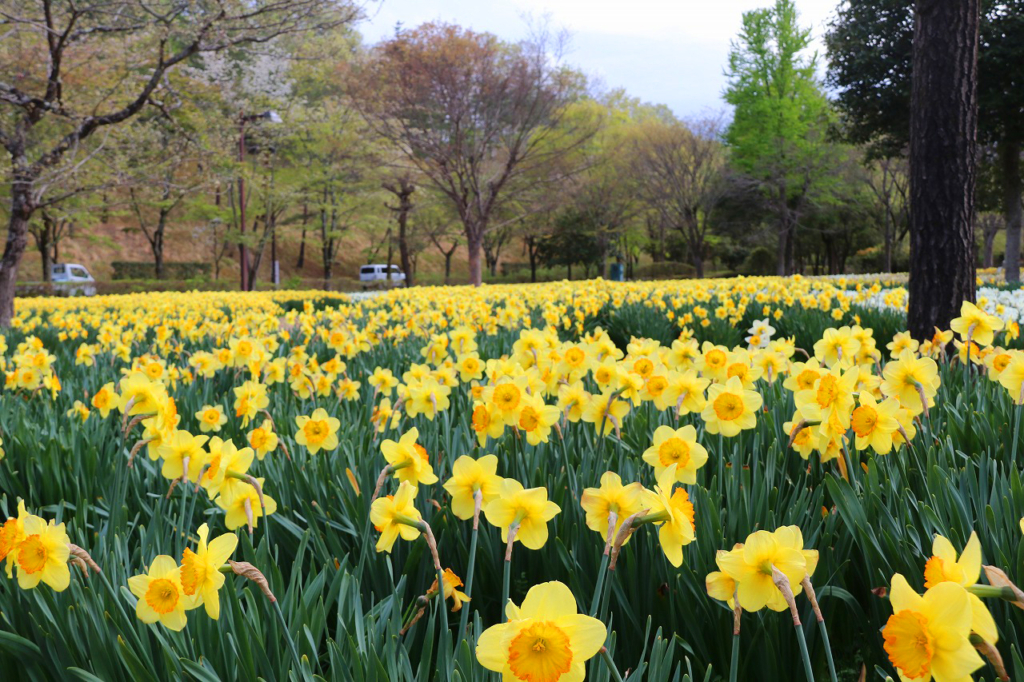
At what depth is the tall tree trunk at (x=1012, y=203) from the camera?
48.9 feet

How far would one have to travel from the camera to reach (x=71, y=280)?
27.9 meters

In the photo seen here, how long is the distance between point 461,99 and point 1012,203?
1368cm

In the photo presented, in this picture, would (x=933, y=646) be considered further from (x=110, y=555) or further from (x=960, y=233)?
(x=960, y=233)

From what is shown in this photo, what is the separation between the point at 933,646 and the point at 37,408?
3.63 metres

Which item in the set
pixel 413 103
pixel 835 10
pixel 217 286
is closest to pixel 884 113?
pixel 835 10

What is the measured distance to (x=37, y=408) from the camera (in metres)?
3.13

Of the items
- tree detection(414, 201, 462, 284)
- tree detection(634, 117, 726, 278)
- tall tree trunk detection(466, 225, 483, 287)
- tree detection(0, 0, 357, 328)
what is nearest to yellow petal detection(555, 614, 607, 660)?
tree detection(0, 0, 357, 328)

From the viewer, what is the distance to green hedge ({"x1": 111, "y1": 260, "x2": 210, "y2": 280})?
36.2 meters

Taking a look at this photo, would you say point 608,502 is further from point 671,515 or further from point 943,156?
point 943,156

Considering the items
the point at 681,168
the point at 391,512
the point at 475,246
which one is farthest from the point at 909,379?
the point at 681,168

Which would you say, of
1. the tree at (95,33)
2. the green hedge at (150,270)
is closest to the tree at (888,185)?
the tree at (95,33)

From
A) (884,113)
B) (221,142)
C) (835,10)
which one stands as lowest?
(221,142)

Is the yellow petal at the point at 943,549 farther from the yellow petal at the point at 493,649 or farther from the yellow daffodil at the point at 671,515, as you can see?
the yellow petal at the point at 493,649

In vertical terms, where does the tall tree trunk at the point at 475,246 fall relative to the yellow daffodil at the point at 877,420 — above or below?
above
